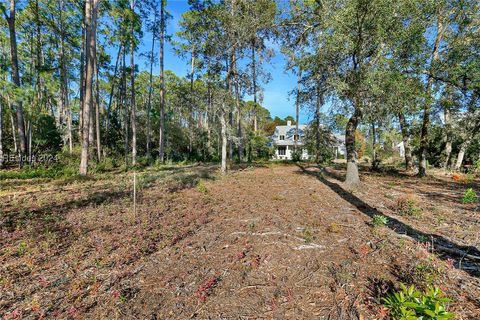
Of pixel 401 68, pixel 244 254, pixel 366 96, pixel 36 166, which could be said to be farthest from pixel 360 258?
pixel 36 166

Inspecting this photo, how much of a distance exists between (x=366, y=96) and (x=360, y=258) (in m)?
5.73

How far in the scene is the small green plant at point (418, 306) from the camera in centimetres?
178

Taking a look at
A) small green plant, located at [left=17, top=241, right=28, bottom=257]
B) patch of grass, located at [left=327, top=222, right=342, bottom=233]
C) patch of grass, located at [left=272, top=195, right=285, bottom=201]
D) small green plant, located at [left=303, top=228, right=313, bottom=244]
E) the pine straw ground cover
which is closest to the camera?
the pine straw ground cover

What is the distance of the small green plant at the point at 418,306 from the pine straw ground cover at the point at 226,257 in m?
0.17

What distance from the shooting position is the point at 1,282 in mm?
2787

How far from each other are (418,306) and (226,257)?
2.29 m

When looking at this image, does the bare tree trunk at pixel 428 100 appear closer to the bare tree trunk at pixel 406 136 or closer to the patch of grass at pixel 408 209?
the bare tree trunk at pixel 406 136

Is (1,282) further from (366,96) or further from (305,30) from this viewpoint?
(305,30)

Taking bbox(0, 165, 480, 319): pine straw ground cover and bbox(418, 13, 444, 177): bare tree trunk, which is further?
bbox(418, 13, 444, 177): bare tree trunk

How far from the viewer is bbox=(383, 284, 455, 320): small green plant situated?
1777mm

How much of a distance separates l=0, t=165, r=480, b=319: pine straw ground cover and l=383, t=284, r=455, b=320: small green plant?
0.17 m

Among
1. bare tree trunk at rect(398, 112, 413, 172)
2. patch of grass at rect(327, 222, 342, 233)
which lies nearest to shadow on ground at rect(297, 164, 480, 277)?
patch of grass at rect(327, 222, 342, 233)

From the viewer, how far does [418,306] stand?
1860 millimetres

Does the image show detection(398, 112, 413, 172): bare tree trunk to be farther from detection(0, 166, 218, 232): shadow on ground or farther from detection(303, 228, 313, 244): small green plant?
detection(0, 166, 218, 232): shadow on ground
